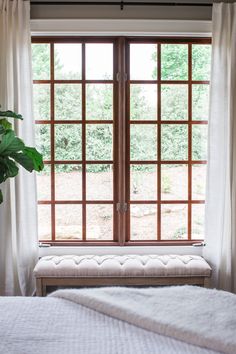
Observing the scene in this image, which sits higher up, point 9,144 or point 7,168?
point 9,144

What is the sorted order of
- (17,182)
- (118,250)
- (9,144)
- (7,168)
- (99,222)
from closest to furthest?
(9,144) < (7,168) < (17,182) < (118,250) < (99,222)

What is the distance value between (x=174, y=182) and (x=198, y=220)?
404mm

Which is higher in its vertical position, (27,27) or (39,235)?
(27,27)

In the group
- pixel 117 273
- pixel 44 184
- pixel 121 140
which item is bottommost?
pixel 117 273

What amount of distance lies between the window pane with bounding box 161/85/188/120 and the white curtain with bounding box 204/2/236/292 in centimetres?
30

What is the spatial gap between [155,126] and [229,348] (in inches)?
102

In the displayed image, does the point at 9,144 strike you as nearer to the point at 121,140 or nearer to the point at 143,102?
the point at 121,140

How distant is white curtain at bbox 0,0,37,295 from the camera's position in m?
3.60

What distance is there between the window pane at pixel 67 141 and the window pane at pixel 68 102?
88mm

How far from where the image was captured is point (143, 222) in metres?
3.95

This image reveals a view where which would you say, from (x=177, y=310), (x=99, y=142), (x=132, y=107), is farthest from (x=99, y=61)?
(x=177, y=310)

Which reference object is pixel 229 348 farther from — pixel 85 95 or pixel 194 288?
pixel 85 95

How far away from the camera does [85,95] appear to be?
3869mm

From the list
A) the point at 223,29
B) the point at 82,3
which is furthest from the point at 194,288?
the point at 82,3
